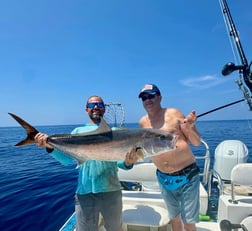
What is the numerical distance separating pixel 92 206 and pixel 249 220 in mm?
2330

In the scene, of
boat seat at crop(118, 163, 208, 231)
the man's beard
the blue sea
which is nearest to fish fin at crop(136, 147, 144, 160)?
the man's beard

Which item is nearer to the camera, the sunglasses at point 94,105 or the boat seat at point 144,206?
the sunglasses at point 94,105

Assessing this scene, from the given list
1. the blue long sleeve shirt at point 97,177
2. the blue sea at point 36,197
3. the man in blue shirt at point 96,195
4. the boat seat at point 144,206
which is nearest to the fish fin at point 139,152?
the man in blue shirt at point 96,195

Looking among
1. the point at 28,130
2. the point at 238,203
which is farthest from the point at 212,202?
the point at 28,130

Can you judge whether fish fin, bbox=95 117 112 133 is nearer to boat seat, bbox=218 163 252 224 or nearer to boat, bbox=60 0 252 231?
boat, bbox=60 0 252 231

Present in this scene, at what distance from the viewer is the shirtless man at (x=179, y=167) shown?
2898mm

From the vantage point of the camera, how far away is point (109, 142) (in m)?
2.81

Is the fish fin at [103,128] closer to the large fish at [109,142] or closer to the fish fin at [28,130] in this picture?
the large fish at [109,142]

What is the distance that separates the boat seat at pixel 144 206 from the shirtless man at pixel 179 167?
36cm

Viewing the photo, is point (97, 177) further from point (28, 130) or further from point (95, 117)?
point (28, 130)

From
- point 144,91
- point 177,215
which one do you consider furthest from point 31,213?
point 144,91

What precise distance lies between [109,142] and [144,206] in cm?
179

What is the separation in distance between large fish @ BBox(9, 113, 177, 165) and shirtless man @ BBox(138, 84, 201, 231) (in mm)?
425

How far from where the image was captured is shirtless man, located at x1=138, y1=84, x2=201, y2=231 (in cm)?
290
